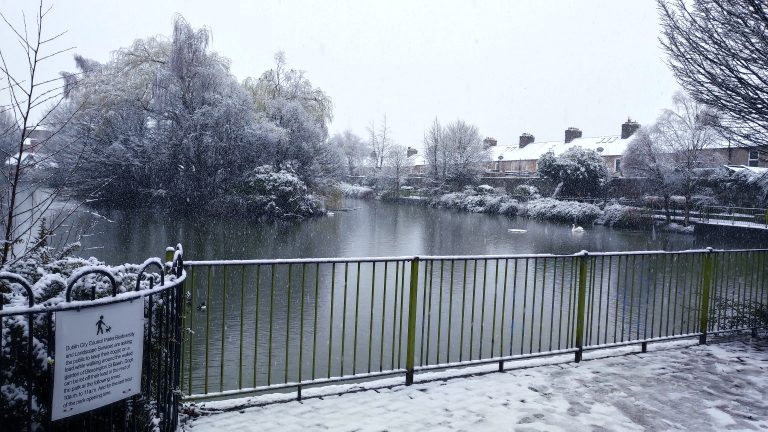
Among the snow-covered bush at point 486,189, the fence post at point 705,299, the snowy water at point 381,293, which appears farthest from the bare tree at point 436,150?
the fence post at point 705,299

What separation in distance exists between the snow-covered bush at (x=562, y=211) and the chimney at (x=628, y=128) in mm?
18667

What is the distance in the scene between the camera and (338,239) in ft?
71.3

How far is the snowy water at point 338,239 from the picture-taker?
1714cm

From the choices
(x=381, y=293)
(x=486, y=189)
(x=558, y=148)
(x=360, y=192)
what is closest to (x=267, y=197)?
(x=381, y=293)

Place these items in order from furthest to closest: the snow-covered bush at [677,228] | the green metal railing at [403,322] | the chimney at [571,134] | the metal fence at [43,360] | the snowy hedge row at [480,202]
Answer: the chimney at [571,134]
the snowy hedge row at [480,202]
the snow-covered bush at [677,228]
the green metal railing at [403,322]
the metal fence at [43,360]

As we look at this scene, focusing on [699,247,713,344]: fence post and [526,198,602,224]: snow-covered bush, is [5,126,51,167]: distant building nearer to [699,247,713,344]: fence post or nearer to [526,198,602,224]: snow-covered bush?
[699,247,713,344]: fence post

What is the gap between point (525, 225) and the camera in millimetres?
33094

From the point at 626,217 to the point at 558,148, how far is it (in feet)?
94.5

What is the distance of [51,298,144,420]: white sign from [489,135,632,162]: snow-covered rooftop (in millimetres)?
48566

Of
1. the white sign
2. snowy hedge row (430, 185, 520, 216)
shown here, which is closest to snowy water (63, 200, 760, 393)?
the white sign

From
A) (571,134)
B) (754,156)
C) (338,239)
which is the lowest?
(338,239)

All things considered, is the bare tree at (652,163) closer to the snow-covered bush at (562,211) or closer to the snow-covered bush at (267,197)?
the snow-covered bush at (562,211)

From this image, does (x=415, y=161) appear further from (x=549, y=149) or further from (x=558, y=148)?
(x=549, y=149)

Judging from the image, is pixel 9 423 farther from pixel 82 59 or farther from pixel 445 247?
pixel 82 59
